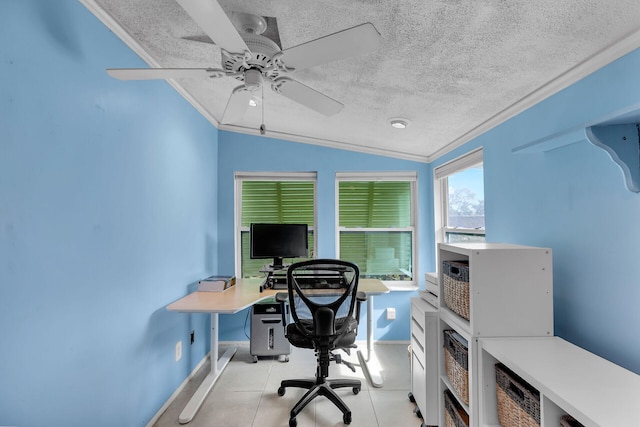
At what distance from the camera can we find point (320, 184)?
335cm

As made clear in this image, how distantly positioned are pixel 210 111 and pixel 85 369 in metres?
2.32

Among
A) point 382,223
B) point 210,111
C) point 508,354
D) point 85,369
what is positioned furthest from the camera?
point 382,223

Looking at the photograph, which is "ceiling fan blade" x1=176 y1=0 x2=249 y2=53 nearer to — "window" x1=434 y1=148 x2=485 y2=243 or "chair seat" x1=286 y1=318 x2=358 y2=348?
"chair seat" x1=286 y1=318 x2=358 y2=348

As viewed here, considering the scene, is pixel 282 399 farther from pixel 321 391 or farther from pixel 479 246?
pixel 479 246

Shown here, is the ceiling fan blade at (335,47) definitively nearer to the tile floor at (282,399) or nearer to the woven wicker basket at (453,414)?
the woven wicker basket at (453,414)

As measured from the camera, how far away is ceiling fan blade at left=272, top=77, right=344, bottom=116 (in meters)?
1.43

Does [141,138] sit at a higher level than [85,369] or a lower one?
higher

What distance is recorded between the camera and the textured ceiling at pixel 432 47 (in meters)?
1.15

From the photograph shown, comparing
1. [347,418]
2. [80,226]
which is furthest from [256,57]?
[347,418]

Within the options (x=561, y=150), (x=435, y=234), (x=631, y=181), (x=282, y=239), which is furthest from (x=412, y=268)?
(x=631, y=181)

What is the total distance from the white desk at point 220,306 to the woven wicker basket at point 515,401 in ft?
4.03

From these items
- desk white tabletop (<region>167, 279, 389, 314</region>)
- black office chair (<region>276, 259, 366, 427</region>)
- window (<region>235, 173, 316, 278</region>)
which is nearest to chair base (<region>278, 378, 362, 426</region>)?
black office chair (<region>276, 259, 366, 427</region>)

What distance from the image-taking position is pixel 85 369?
139 cm

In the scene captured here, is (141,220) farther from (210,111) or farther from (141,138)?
(210,111)
